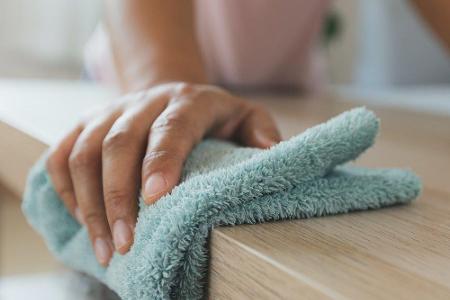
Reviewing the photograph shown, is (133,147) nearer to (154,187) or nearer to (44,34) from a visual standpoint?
(154,187)

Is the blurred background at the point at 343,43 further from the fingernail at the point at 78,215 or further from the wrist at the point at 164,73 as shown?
the fingernail at the point at 78,215

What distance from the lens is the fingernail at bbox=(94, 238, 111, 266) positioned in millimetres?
305

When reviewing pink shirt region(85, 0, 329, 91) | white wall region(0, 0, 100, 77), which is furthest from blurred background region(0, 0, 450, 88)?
pink shirt region(85, 0, 329, 91)

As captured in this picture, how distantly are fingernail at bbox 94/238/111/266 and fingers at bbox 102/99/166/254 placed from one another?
21 millimetres

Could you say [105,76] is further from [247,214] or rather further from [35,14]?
[247,214]

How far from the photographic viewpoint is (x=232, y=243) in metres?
0.22

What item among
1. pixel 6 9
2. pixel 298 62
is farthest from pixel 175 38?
pixel 6 9

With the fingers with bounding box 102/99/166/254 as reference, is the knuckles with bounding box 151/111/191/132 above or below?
above

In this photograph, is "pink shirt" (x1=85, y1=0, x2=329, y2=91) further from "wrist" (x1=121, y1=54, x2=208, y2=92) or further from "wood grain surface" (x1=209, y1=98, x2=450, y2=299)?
"wood grain surface" (x1=209, y1=98, x2=450, y2=299)

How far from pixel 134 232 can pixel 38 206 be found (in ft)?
0.42

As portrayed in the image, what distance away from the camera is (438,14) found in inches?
31.4

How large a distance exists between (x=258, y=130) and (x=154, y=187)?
130 millimetres

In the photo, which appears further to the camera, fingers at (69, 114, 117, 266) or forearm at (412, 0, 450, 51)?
forearm at (412, 0, 450, 51)

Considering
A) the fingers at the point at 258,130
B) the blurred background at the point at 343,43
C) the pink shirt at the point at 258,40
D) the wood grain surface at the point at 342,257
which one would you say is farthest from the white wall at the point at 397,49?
the wood grain surface at the point at 342,257
